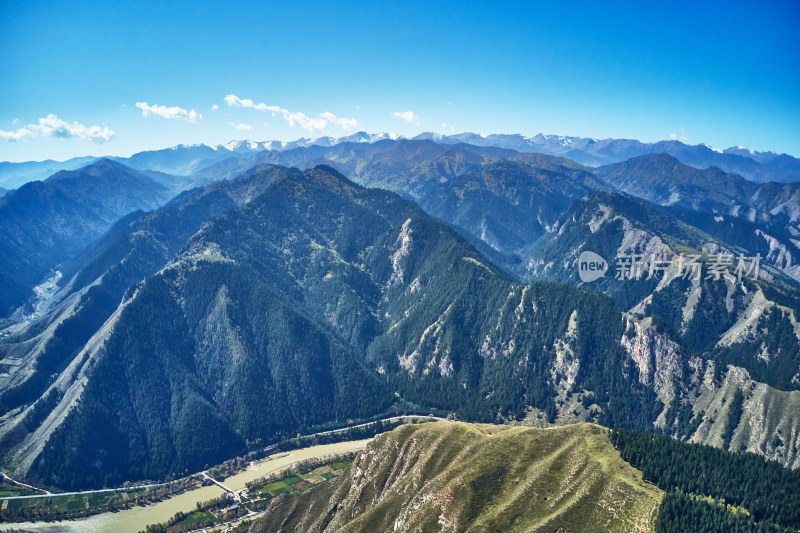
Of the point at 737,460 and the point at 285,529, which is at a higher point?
the point at 737,460

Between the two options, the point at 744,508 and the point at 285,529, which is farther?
the point at 285,529

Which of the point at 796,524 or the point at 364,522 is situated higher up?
the point at 796,524

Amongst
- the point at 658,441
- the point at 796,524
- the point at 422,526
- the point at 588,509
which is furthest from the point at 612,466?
the point at 422,526

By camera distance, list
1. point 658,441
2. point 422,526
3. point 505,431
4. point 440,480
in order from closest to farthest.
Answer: point 422,526 < point 440,480 < point 658,441 < point 505,431

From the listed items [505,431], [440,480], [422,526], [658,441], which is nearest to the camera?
[422,526]

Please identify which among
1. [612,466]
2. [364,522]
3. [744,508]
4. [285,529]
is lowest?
[285,529]

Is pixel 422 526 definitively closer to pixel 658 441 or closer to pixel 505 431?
pixel 505 431

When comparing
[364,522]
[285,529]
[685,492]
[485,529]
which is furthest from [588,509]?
[285,529]

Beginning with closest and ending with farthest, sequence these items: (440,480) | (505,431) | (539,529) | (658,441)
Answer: (539,529) < (440,480) < (658,441) < (505,431)

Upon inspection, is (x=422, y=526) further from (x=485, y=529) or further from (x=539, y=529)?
(x=539, y=529)
